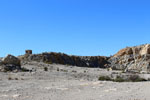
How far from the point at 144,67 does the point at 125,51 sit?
10.1m

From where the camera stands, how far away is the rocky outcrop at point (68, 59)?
41969mm

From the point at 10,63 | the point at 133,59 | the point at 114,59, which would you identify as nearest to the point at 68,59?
the point at 114,59

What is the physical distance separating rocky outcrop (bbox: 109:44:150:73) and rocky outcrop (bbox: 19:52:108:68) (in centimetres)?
315

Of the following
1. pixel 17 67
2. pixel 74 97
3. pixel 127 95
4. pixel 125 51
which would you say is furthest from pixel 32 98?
pixel 125 51

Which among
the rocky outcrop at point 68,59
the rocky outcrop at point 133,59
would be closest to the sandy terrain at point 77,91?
the rocky outcrop at point 68,59

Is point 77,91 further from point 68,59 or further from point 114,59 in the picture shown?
point 114,59

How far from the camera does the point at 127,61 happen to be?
50094 mm

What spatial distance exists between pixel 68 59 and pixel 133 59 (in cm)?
1377

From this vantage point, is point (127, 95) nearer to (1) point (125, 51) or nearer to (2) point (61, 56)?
(2) point (61, 56)

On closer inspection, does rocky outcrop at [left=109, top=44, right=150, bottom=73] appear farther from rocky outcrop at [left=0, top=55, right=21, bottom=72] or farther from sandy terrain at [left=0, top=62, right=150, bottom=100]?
sandy terrain at [left=0, top=62, right=150, bottom=100]

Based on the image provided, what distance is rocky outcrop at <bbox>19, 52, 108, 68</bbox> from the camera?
41969 millimetres

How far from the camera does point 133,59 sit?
1953 inches

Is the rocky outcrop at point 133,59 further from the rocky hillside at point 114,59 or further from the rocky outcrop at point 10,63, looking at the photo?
the rocky outcrop at point 10,63

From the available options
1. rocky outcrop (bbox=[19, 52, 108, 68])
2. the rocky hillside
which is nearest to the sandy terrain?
rocky outcrop (bbox=[19, 52, 108, 68])
